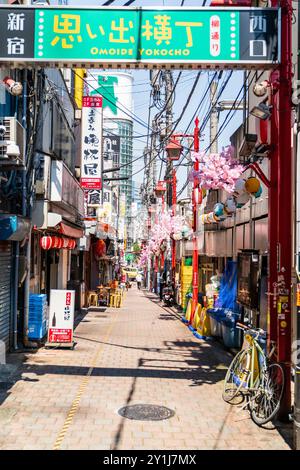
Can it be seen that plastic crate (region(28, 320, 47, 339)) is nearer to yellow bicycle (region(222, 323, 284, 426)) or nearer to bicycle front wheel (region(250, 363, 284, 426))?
yellow bicycle (region(222, 323, 284, 426))

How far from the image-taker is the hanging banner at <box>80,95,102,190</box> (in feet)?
72.5

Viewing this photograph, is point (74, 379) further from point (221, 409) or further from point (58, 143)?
point (58, 143)

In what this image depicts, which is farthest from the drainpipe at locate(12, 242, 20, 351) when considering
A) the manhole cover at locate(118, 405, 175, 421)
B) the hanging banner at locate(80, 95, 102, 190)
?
the hanging banner at locate(80, 95, 102, 190)

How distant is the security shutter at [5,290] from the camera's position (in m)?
12.0

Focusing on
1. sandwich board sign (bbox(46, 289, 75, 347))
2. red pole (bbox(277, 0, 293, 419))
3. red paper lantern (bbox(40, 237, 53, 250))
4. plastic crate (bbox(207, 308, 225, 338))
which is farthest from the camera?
plastic crate (bbox(207, 308, 225, 338))

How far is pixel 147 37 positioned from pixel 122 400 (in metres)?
6.41

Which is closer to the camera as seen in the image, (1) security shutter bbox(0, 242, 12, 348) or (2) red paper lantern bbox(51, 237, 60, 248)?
(1) security shutter bbox(0, 242, 12, 348)

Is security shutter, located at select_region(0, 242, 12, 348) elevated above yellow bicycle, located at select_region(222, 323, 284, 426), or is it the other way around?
security shutter, located at select_region(0, 242, 12, 348)

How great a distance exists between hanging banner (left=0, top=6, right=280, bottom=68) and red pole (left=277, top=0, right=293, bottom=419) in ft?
0.72

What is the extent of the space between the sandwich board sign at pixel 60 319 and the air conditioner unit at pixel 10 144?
177 inches

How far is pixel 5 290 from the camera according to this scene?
12406 millimetres

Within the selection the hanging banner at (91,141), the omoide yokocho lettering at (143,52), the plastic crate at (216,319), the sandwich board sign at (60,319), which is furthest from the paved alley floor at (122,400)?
the hanging banner at (91,141)

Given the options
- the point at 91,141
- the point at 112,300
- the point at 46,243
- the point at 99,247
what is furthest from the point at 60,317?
the point at 99,247
